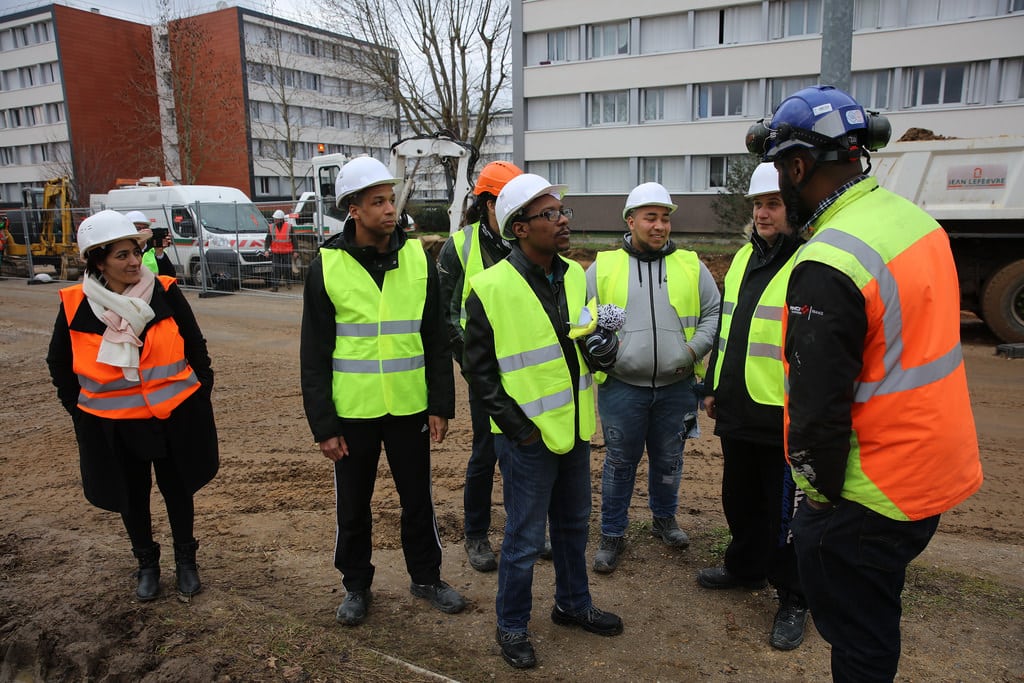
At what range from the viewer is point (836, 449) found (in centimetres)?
209

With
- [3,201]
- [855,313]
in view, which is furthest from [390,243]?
[3,201]

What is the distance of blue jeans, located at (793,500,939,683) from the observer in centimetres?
211

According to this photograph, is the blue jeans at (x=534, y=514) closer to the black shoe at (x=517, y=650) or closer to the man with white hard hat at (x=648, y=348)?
the black shoe at (x=517, y=650)

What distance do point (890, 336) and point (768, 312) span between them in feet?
3.96

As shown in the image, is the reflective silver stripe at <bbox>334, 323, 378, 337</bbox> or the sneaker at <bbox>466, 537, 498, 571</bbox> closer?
the reflective silver stripe at <bbox>334, 323, 378, 337</bbox>

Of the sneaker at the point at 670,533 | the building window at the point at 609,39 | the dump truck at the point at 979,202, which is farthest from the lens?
the building window at the point at 609,39

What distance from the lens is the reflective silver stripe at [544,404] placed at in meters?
2.97

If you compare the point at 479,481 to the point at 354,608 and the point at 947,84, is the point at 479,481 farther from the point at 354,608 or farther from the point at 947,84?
the point at 947,84

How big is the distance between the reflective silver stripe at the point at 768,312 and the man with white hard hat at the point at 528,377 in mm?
804

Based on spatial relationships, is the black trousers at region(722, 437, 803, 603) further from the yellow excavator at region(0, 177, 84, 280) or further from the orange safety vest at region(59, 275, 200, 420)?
the yellow excavator at region(0, 177, 84, 280)

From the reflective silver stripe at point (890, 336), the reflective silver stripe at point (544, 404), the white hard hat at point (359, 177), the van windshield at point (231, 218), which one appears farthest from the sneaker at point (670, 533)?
the van windshield at point (231, 218)

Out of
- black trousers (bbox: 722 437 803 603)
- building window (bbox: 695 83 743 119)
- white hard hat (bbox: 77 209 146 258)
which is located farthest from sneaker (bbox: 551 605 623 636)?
building window (bbox: 695 83 743 119)

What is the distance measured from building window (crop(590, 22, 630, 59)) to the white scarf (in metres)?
31.0

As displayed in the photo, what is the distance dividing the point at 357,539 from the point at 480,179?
2105 mm
